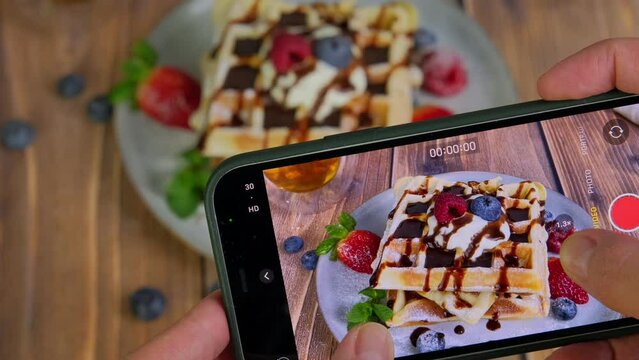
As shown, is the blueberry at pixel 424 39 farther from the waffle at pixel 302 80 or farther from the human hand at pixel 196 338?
the human hand at pixel 196 338

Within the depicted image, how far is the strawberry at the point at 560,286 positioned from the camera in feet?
2.45

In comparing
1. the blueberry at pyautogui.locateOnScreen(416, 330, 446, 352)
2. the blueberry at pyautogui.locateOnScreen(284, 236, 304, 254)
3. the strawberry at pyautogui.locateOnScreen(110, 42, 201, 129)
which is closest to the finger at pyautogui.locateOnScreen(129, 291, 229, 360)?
the blueberry at pyautogui.locateOnScreen(284, 236, 304, 254)

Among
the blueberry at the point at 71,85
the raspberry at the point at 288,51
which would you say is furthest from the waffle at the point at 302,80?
the blueberry at the point at 71,85

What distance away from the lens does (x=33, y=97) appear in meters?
1.21

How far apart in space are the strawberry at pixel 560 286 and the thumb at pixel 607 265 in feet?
0.30

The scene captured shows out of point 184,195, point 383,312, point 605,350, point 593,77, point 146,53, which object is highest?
point 146,53

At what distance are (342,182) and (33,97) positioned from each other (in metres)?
0.70

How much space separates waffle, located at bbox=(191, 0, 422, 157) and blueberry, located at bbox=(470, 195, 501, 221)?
13.0 inches

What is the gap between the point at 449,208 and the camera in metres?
0.77

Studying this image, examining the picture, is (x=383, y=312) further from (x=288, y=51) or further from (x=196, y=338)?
(x=288, y=51)

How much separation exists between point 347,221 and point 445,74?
449mm

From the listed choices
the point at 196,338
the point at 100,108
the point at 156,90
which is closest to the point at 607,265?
the point at 196,338

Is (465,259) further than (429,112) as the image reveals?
No

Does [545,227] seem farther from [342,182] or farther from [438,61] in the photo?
[438,61]
